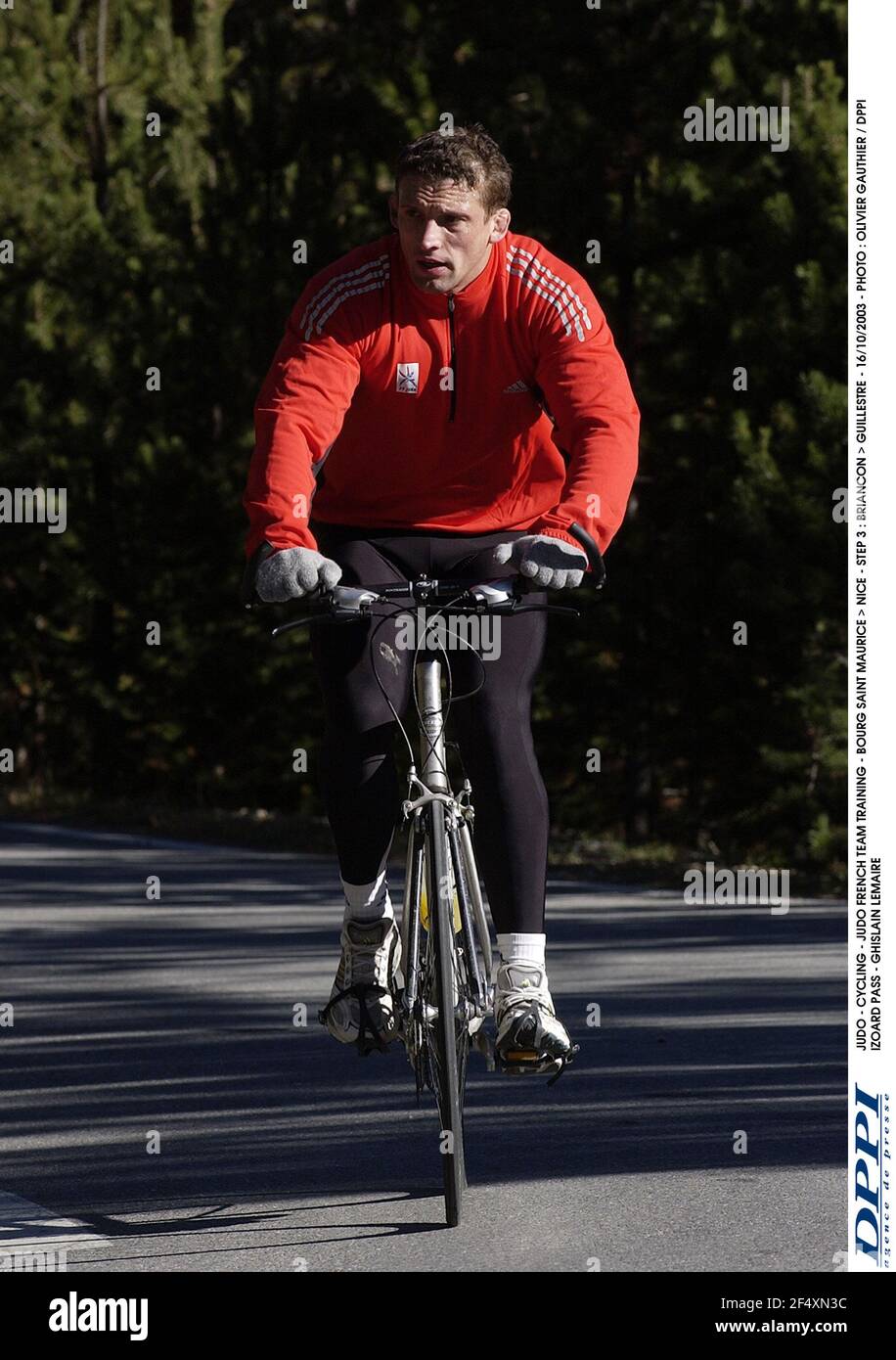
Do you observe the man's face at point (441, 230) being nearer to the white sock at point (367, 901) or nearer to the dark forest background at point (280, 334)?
the white sock at point (367, 901)

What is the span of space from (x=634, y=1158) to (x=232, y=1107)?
3.99 feet

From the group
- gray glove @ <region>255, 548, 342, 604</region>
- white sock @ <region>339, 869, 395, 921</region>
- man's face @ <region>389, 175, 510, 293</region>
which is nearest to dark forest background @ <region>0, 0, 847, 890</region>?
white sock @ <region>339, 869, 395, 921</region>

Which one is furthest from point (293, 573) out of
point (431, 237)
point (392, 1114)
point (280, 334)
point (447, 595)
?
point (280, 334)

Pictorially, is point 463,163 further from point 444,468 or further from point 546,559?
point 546,559

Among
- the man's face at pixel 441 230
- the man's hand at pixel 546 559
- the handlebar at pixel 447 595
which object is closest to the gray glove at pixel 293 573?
the handlebar at pixel 447 595

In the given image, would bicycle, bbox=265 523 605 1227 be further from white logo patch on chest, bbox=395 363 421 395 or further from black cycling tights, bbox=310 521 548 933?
white logo patch on chest, bbox=395 363 421 395

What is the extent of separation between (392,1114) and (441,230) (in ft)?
7.60

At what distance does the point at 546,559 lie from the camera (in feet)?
15.4

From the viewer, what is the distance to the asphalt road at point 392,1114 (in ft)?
15.3

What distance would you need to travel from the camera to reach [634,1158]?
5406 millimetres

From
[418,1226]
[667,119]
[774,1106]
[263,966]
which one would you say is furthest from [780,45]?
[418,1226]
